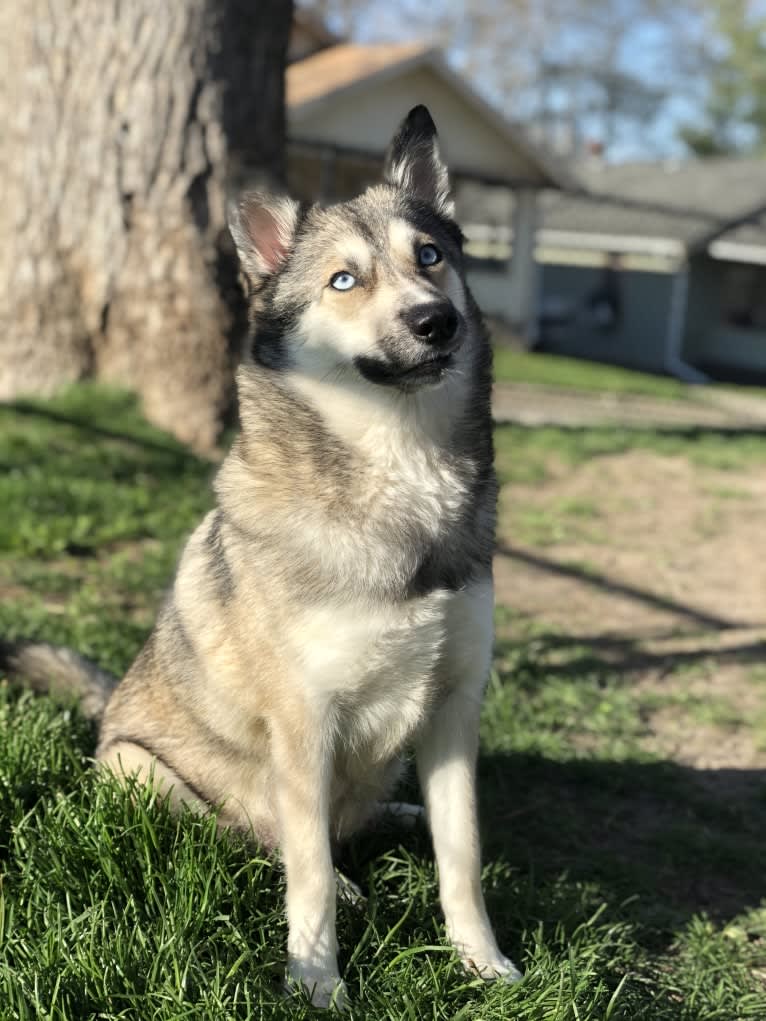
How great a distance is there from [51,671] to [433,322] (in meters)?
1.92

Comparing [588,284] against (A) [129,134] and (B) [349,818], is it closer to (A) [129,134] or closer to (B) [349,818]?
(A) [129,134]

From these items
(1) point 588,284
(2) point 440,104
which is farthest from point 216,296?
(1) point 588,284

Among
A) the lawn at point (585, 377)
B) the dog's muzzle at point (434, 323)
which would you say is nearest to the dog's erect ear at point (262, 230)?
the dog's muzzle at point (434, 323)

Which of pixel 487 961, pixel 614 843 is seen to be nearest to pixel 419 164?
pixel 487 961

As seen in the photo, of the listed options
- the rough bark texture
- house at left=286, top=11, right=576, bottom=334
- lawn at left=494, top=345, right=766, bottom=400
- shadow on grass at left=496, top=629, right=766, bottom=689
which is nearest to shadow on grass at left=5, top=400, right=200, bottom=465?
the rough bark texture

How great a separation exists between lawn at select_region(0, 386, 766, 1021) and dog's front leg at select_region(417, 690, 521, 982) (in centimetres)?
10

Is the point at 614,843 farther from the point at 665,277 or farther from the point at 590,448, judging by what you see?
the point at 665,277

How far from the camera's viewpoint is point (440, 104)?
20.2 m

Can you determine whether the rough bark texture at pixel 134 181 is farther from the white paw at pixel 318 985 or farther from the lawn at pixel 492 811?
the white paw at pixel 318 985

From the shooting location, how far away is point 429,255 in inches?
109

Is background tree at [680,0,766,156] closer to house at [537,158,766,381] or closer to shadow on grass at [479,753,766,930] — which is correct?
house at [537,158,766,381]

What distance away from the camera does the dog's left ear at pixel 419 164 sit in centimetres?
295

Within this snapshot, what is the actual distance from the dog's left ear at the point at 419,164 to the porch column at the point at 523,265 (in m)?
20.1

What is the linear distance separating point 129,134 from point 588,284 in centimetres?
2173
